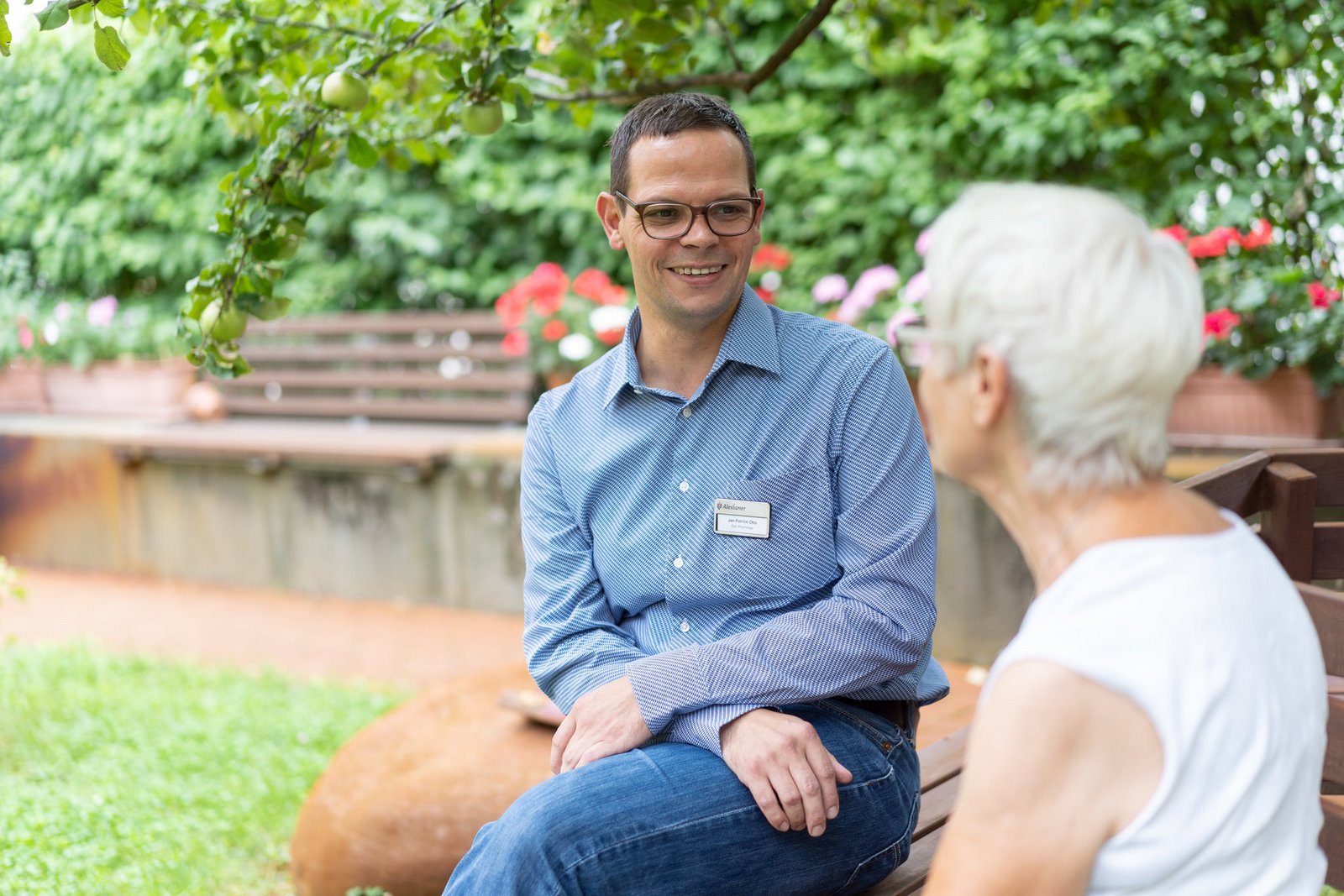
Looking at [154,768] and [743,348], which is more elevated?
[743,348]

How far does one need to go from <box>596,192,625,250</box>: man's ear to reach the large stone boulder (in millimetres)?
1237

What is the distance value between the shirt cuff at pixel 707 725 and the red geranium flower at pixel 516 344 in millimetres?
4721

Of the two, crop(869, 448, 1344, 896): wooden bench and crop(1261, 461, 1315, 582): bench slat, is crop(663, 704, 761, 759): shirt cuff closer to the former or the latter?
crop(869, 448, 1344, 896): wooden bench

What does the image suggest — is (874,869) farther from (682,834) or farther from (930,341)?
(930,341)

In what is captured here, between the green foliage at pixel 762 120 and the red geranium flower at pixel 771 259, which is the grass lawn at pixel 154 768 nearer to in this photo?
the green foliage at pixel 762 120

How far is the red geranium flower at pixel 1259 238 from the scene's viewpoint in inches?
174

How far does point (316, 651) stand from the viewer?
5500 mm

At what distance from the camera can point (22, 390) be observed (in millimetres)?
7930

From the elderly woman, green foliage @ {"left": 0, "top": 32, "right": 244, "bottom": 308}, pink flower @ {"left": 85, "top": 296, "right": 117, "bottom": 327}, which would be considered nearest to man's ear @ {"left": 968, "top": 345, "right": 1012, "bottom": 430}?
the elderly woman

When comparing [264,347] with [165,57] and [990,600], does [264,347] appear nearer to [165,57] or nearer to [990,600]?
[165,57]

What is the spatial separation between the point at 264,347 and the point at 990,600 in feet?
15.6

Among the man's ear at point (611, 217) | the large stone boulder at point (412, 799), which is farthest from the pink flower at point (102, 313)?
the man's ear at point (611, 217)

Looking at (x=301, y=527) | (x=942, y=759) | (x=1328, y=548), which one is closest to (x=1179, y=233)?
(x=1328, y=548)

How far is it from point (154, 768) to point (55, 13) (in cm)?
284
